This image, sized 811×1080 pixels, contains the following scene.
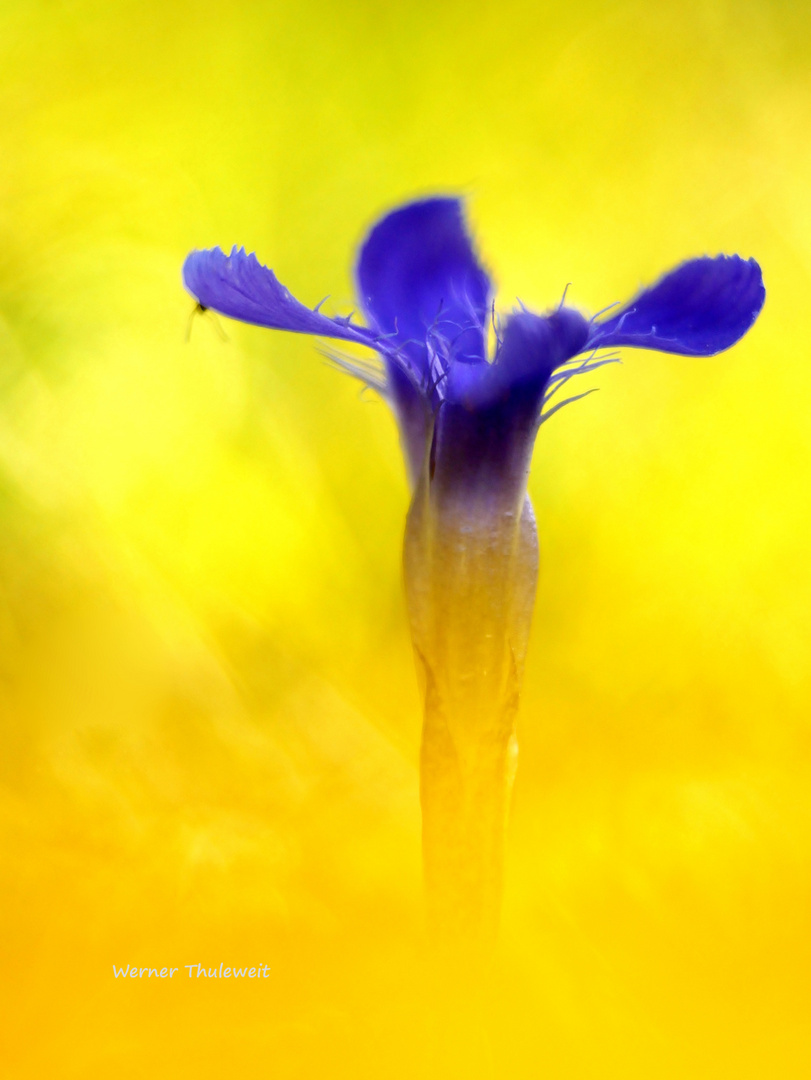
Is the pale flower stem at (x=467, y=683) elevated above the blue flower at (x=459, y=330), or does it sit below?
below

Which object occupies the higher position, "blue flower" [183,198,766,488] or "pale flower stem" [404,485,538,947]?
"blue flower" [183,198,766,488]

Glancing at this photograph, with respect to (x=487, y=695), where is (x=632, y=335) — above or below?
above

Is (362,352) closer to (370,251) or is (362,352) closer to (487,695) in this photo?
(370,251)

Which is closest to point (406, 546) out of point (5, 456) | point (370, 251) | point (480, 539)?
point (480, 539)

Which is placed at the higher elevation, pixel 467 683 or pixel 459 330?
pixel 459 330
